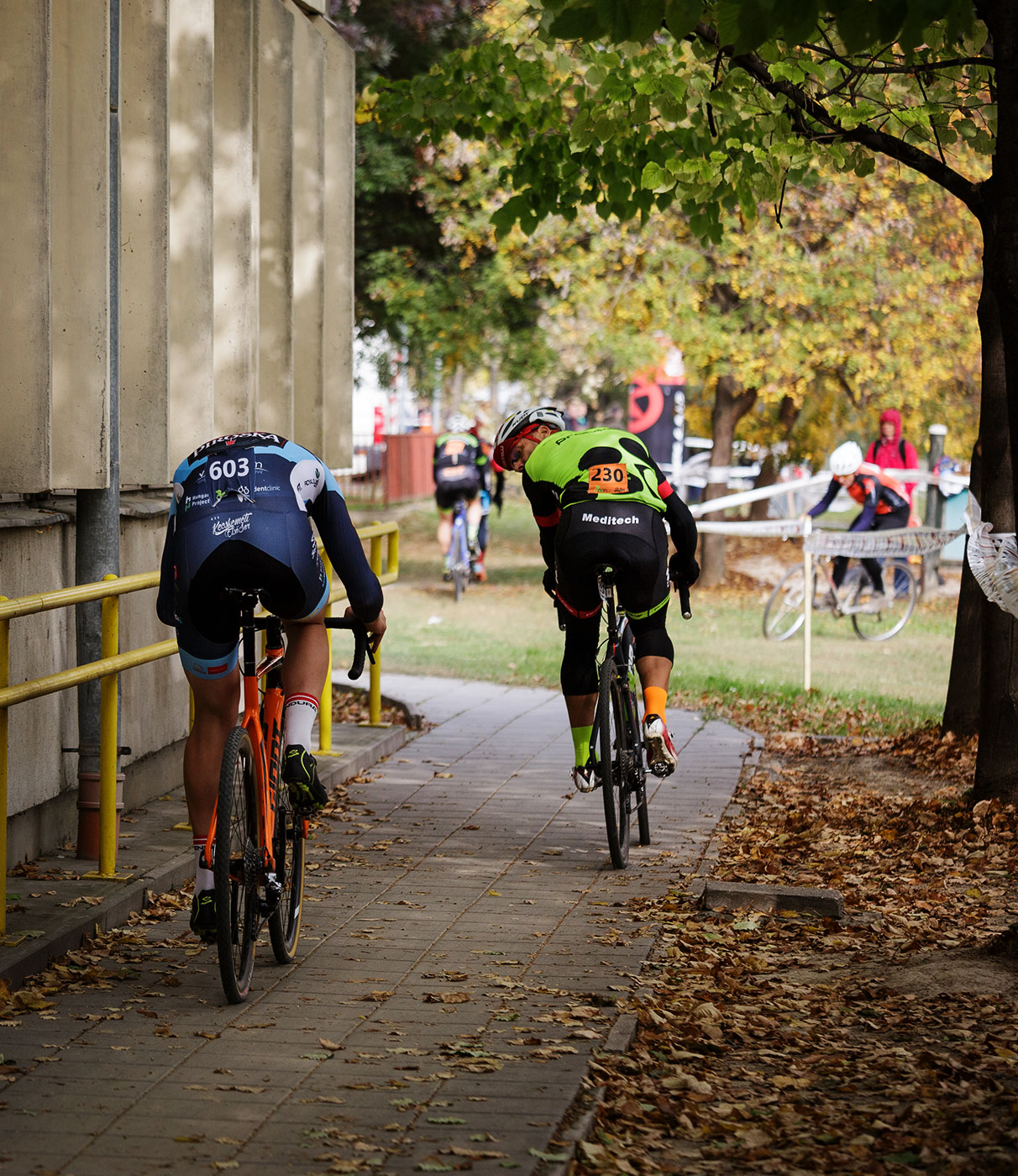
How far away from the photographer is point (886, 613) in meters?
18.0

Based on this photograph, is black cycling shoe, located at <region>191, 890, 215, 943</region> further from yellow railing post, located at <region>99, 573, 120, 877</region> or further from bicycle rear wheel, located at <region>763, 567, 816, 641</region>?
bicycle rear wheel, located at <region>763, 567, 816, 641</region>

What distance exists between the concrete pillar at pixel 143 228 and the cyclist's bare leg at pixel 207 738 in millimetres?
2959

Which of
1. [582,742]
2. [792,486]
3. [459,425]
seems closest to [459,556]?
[459,425]

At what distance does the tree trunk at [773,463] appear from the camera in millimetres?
27703

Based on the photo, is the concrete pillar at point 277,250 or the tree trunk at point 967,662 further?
the concrete pillar at point 277,250

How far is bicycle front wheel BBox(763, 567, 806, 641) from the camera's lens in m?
17.7

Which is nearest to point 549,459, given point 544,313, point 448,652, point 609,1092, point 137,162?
point 137,162

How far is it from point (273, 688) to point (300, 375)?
6.02 m

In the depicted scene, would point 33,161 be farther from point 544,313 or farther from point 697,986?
point 544,313

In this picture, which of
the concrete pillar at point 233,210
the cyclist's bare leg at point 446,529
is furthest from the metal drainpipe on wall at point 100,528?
the cyclist's bare leg at point 446,529

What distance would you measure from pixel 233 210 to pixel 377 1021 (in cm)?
569

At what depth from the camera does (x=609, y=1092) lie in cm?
451

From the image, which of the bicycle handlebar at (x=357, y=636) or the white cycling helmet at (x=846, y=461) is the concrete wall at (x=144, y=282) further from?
the white cycling helmet at (x=846, y=461)

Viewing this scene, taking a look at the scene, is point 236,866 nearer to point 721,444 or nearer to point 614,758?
point 614,758
